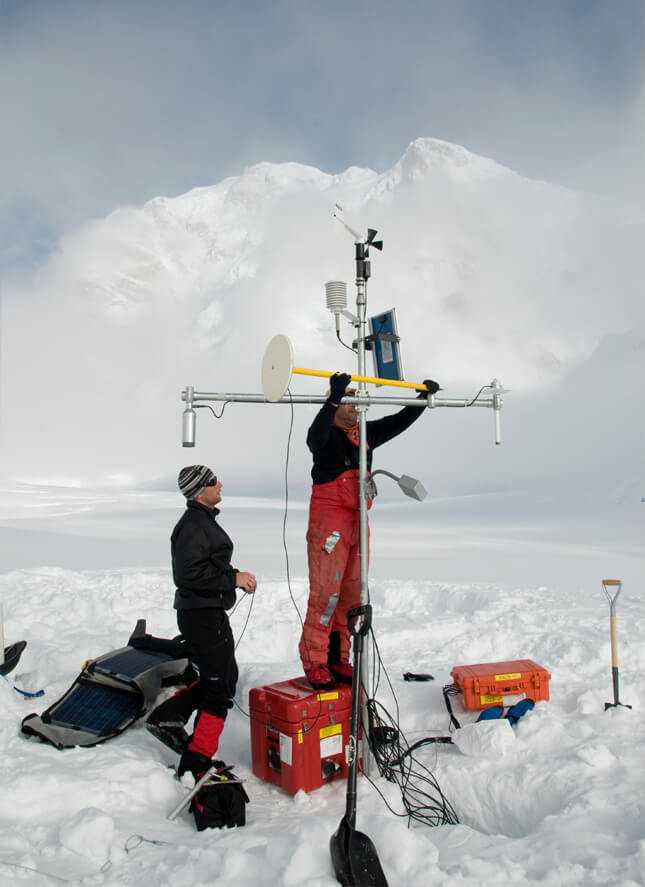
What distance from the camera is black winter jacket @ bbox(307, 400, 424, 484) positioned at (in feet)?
13.8

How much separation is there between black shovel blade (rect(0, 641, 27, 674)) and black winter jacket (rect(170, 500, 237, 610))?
8.08 feet

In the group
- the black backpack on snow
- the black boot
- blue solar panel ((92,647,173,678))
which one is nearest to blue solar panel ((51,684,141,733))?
blue solar panel ((92,647,173,678))

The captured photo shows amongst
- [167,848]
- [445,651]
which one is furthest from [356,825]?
[445,651]

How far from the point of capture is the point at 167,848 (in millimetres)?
2959

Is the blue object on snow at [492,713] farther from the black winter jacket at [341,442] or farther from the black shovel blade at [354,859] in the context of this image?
the black shovel blade at [354,859]

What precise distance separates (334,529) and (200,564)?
3.09 feet

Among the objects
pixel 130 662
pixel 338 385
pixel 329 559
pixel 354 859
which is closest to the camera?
pixel 354 859

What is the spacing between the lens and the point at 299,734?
3861 millimetres

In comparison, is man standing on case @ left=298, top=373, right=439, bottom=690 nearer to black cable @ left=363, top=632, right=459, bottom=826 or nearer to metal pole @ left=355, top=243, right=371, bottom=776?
metal pole @ left=355, top=243, right=371, bottom=776

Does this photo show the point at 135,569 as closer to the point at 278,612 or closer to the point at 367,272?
the point at 278,612

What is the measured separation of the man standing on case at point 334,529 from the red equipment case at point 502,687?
0.87 meters

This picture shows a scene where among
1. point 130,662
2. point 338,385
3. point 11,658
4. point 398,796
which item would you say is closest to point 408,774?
point 398,796

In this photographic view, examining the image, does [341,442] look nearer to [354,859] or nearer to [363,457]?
[363,457]

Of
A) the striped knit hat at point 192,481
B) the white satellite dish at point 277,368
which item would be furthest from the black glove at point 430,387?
the striped knit hat at point 192,481
